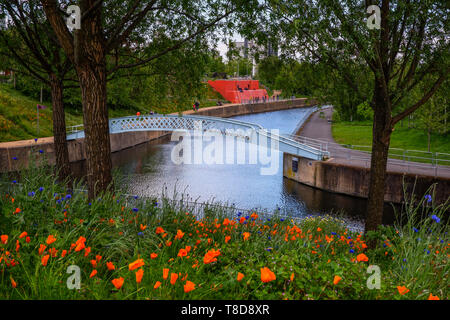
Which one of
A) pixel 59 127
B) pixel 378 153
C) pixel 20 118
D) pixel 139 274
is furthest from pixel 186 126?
pixel 139 274

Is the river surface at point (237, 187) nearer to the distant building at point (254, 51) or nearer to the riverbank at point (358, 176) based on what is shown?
the riverbank at point (358, 176)

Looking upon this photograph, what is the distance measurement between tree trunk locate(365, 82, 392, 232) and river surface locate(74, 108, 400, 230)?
6105mm

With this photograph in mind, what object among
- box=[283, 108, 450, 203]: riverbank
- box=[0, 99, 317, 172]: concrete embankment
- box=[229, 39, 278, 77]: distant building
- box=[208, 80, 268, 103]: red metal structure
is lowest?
box=[283, 108, 450, 203]: riverbank

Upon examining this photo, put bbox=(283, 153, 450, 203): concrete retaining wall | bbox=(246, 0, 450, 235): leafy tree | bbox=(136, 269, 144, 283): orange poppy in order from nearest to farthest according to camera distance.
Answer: bbox=(136, 269, 144, 283): orange poppy, bbox=(246, 0, 450, 235): leafy tree, bbox=(283, 153, 450, 203): concrete retaining wall

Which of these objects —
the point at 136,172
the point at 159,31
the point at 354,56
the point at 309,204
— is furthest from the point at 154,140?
the point at 354,56

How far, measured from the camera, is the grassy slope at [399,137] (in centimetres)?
2741

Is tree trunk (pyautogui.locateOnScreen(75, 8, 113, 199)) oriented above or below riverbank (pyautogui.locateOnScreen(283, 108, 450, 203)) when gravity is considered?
above

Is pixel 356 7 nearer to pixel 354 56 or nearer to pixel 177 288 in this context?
pixel 354 56

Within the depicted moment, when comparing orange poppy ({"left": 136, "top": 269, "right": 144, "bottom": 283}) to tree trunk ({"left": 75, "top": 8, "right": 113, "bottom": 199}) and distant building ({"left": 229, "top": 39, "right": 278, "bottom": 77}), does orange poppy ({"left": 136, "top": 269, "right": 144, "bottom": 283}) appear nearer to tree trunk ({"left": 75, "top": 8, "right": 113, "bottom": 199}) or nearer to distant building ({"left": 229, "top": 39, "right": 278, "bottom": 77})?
tree trunk ({"left": 75, "top": 8, "right": 113, "bottom": 199})

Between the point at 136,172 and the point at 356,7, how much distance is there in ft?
66.8

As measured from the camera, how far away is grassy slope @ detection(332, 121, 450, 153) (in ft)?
89.9

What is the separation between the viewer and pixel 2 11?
11.9 meters

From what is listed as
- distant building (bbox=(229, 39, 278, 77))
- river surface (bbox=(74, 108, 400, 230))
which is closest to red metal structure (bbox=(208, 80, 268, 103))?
river surface (bbox=(74, 108, 400, 230))

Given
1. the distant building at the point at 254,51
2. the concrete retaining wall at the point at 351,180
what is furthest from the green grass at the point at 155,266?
the concrete retaining wall at the point at 351,180
